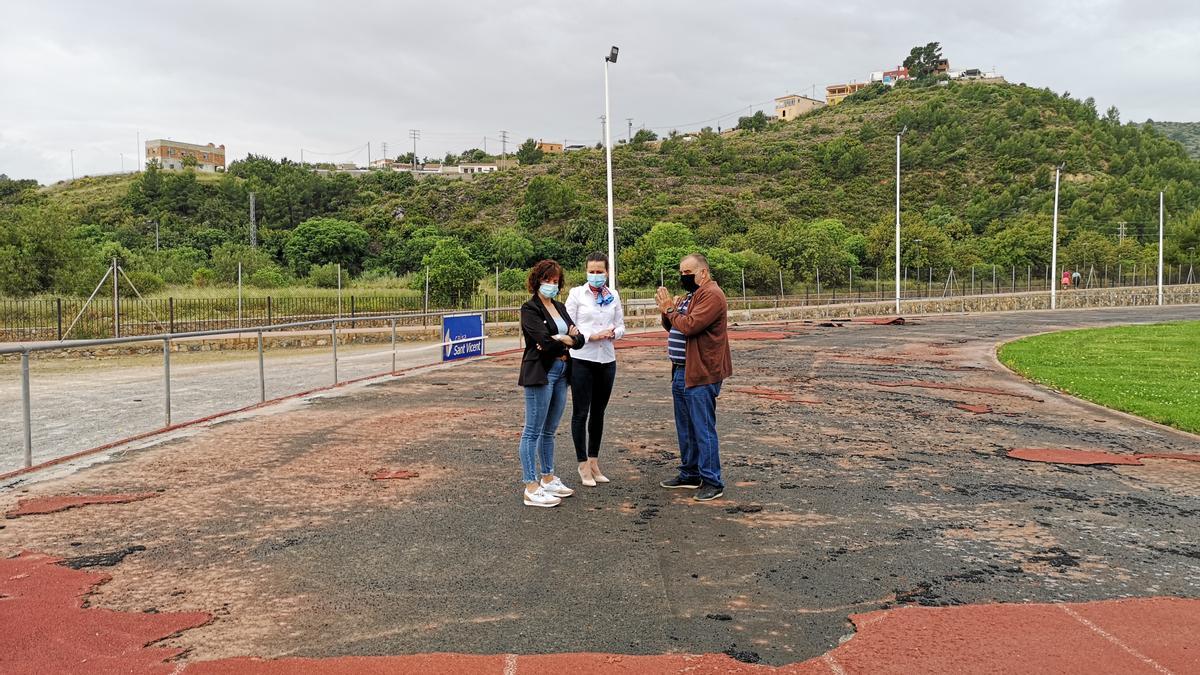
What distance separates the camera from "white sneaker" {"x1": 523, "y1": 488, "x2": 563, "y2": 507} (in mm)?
6105

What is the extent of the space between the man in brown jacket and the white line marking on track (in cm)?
271

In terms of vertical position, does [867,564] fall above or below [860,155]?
below

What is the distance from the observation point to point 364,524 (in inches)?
224

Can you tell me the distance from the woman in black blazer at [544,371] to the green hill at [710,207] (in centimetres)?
2780

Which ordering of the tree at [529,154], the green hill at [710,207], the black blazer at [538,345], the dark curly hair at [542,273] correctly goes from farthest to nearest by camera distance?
the tree at [529,154]
the green hill at [710,207]
the dark curly hair at [542,273]
the black blazer at [538,345]

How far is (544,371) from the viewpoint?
6.01 metres

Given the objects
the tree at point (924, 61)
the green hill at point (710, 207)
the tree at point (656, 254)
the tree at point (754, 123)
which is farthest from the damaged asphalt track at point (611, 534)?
the tree at point (924, 61)

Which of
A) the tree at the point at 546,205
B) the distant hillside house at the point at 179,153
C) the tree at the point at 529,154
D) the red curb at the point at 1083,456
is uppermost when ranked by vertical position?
the distant hillside house at the point at 179,153

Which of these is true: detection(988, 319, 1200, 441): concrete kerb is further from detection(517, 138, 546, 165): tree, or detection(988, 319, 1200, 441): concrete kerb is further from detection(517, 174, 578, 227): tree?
detection(517, 138, 546, 165): tree

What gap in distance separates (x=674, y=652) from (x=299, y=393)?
10706 millimetres

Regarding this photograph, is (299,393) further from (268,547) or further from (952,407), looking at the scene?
(952,407)

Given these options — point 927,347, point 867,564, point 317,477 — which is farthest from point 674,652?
point 927,347

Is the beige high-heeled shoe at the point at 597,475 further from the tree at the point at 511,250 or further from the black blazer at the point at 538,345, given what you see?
the tree at the point at 511,250

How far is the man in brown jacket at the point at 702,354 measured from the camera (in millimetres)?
6297
